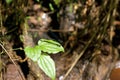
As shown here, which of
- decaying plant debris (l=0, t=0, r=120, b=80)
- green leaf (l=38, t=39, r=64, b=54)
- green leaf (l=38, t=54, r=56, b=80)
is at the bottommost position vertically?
decaying plant debris (l=0, t=0, r=120, b=80)

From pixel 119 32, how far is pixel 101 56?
0.44 meters

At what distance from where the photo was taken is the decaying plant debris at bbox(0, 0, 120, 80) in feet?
7.35

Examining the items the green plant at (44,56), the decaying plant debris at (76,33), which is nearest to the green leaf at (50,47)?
the green plant at (44,56)

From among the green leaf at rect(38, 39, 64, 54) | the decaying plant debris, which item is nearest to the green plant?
the green leaf at rect(38, 39, 64, 54)

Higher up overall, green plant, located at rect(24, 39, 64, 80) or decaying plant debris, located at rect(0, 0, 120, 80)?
green plant, located at rect(24, 39, 64, 80)

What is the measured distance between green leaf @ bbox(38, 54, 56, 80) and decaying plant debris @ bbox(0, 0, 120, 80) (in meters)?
0.69

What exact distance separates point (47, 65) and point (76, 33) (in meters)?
1.37

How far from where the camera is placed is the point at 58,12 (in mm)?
2715

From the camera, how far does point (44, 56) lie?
140 cm

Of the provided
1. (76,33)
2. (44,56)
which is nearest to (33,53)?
(44,56)

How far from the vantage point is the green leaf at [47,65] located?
134 centimetres

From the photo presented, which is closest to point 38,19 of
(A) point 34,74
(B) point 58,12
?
(B) point 58,12

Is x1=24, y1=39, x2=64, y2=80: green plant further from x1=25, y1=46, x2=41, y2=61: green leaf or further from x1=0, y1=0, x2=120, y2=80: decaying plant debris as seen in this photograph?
x1=0, y1=0, x2=120, y2=80: decaying plant debris

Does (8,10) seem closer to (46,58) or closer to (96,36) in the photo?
(96,36)
